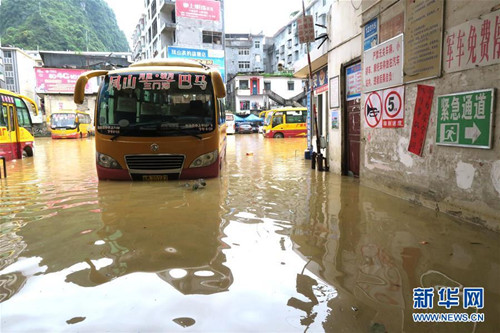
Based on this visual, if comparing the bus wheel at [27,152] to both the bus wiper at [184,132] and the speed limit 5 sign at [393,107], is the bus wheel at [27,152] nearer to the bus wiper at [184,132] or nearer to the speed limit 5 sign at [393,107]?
the bus wiper at [184,132]

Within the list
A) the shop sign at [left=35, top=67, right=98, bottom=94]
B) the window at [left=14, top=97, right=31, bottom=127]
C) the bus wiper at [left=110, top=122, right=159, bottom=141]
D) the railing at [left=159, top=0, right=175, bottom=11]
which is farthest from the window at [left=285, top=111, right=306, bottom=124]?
the shop sign at [left=35, top=67, right=98, bottom=94]

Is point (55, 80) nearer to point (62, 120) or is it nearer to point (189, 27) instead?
point (62, 120)

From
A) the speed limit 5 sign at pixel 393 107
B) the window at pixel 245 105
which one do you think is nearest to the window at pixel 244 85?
the window at pixel 245 105

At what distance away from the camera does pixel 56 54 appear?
43.8 meters

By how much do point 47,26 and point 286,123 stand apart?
56.4m

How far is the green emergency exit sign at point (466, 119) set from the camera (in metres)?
3.83

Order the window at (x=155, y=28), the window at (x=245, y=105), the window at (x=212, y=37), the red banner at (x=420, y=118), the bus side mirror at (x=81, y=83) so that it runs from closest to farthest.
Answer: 1. the red banner at (x=420, y=118)
2. the bus side mirror at (x=81, y=83)
3. the window at (x=212, y=37)
4. the window at (x=245, y=105)
5. the window at (x=155, y=28)

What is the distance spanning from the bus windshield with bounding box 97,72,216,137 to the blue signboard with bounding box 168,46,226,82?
28740 mm

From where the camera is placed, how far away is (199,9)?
4169 centimetres

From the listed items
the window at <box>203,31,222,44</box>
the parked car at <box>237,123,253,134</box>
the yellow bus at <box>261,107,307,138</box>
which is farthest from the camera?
the window at <box>203,31,222,44</box>

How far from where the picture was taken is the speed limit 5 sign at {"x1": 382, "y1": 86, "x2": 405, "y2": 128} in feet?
17.9

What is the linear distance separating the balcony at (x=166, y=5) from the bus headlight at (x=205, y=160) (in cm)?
3954

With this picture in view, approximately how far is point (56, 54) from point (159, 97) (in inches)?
1779

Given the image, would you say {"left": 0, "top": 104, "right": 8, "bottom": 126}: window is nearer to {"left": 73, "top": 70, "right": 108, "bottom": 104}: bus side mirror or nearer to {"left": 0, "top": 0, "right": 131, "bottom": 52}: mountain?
{"left": 73, "top": 70, "right": 108, "bottom": 104}: bus side mirror
